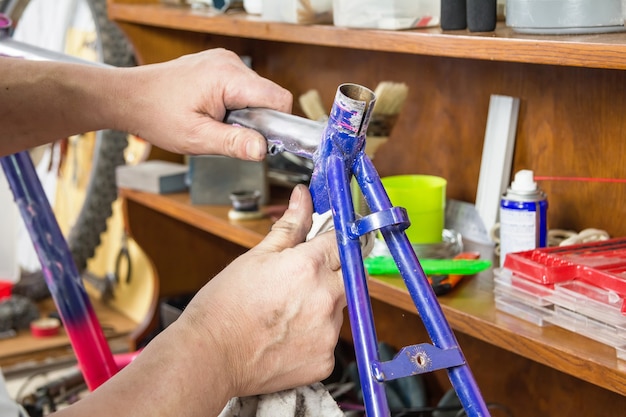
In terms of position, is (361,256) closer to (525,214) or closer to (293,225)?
(293,225)

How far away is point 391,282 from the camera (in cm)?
139

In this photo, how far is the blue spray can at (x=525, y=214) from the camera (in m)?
1.32

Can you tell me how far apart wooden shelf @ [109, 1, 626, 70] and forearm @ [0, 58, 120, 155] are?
1.34 ft

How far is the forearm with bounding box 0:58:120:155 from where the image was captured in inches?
43.9

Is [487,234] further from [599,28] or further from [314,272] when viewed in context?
[314,272]

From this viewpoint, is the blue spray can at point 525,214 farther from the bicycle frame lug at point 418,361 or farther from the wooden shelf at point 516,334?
the bicycle frame lug at point 418,361

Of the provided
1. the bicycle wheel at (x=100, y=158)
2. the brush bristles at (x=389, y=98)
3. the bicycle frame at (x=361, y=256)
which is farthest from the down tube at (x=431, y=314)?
the bicycle wheel at (x=100, y=158)

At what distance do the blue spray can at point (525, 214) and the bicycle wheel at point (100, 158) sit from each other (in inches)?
54.6

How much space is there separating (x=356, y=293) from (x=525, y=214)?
2.01 feet

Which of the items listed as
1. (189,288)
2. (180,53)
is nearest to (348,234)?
(180,53)

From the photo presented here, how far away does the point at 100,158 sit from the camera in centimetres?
251

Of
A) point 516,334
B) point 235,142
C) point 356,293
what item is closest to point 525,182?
point 516,334

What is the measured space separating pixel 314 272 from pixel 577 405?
81cm

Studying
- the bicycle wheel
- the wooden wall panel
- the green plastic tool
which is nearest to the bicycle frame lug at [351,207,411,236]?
the green plastic tool
